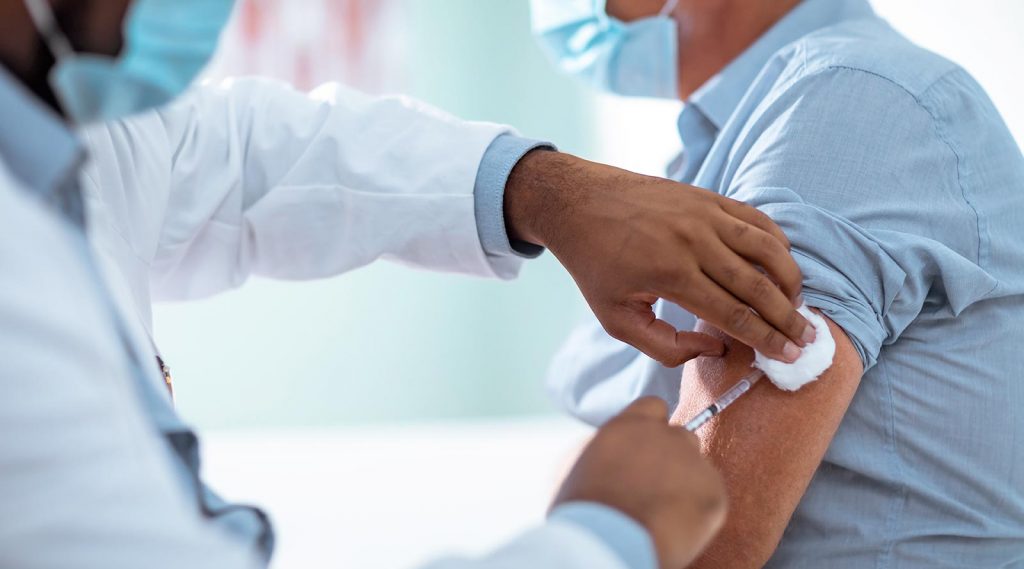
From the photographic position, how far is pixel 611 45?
1567 mm

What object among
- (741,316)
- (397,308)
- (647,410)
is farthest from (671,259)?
(397,308)

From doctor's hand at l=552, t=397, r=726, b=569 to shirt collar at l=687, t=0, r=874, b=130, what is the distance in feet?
2.33

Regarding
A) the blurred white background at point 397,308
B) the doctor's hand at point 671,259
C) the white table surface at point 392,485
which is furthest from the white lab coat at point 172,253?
the blurred white background at point 397,308

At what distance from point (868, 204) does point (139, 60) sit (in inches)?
27.7

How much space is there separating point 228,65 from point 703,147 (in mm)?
2547

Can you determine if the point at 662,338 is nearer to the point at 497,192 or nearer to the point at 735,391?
the point at 735,391

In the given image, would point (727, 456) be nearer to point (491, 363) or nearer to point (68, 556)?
point (68, 556)

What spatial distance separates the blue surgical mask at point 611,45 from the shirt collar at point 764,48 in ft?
0.55

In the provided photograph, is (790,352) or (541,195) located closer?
(790,352)

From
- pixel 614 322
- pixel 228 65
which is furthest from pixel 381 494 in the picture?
pixel 228 65

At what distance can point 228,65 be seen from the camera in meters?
3.52

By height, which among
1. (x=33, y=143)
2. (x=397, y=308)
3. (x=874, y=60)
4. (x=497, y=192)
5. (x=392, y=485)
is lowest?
(x=397, y=308)

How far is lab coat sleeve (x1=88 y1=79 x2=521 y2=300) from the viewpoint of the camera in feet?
4.00

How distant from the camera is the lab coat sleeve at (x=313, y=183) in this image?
1.22 meters
